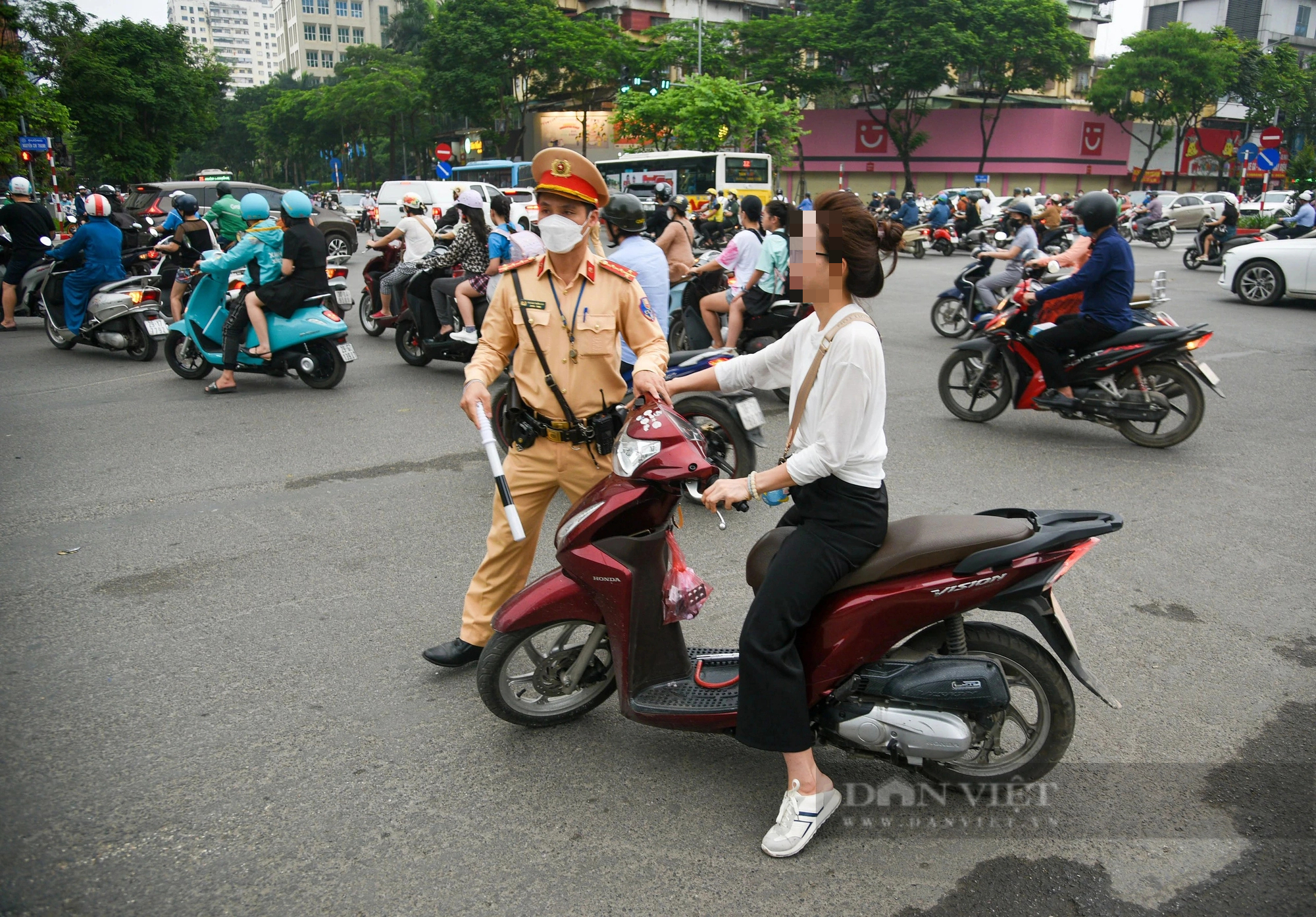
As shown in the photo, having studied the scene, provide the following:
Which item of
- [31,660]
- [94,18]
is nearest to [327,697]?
[31,660]

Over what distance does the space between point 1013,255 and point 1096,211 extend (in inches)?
131

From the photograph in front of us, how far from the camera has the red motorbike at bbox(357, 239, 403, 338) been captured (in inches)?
448

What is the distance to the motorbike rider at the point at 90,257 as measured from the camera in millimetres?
10406

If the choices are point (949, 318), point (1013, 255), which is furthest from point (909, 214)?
point (1013, 255)

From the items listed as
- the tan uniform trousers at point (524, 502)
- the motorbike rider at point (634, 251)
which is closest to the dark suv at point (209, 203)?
the motorbike rider at point (634, 251)

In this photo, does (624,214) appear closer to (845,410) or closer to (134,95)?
(845,410)

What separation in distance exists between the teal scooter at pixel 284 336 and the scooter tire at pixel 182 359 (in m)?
0.28

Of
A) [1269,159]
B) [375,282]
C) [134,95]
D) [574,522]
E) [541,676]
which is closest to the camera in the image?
[574,522]

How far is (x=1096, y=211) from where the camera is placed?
6.45 metres

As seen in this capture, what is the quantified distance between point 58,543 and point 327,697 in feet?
8.49

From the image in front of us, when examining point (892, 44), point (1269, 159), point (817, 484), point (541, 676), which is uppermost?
point (892, 44)

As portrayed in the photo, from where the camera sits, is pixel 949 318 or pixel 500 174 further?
pixel 500 174

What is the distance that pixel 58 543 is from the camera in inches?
201

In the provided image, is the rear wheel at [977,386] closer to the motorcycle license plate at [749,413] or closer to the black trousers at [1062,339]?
the black trousers at [1062,339]
